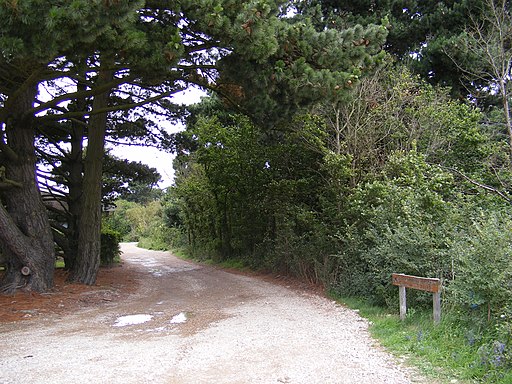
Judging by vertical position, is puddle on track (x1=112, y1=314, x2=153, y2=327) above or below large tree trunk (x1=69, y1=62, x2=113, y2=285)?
below

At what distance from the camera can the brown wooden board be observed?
6.39 m

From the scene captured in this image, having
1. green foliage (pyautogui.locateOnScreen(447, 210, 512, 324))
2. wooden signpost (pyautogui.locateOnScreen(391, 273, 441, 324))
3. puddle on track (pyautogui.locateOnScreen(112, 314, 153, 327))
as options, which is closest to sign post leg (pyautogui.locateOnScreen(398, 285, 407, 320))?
wooden signpost (pyautogui.locateOnScreen(391, 273, 441, 324))

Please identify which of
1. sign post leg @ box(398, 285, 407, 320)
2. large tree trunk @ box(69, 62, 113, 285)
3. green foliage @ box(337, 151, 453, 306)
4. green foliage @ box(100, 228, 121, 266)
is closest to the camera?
sign post leg @ box(398, 285, 407, 320)

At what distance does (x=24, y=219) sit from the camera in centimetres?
1175

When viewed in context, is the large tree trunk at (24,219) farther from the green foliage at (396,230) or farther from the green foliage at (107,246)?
the green foliage at (107,246)

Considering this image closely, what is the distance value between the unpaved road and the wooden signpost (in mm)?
826

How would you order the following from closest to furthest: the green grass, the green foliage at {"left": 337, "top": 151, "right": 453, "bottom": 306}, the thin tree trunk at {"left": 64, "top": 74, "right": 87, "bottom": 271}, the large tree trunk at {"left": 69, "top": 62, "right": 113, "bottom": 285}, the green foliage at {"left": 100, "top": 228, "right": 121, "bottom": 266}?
the green grass, the green foliage at {"left": 337, "top": 151, "right": 453, "bottom": 306}, the large tree trunk at {"left": 69, "top": 62, "right": 113, "bottom": 285}, the thin tree trunk at {"left": 64, "top": 74, "right": 87, "bottom": 271}, the green foliage at {"left": 100, "top": 228, "right": 121, "bottom": 266}

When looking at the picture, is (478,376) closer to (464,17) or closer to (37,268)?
(37,268)

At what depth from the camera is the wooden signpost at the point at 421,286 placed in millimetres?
6367

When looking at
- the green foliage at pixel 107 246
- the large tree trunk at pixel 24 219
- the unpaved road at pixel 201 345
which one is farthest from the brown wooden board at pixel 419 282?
the green foliage at pixel 107 246

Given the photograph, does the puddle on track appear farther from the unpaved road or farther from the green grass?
the green grass

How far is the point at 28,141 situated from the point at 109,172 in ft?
19.8

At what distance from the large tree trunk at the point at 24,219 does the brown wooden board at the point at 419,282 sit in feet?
29.2

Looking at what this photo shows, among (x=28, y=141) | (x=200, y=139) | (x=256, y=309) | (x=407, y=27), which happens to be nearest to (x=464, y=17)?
(x=407, y=27)
